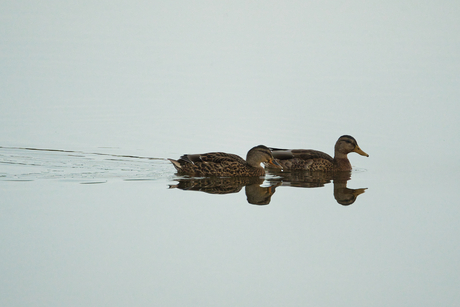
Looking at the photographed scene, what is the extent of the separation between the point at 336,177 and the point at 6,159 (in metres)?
5.99

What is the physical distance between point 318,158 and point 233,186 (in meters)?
2.69

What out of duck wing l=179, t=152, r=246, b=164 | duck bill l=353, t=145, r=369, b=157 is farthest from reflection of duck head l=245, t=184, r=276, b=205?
duck bill l=353, t=145, r=369, b=157

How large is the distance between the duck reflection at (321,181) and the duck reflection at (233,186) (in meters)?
0.38

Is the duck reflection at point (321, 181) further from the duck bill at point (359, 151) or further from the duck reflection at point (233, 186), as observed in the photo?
the duck bill at point (359, 151)

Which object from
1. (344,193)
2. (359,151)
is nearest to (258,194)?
(344,193)

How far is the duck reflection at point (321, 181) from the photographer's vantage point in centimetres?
952

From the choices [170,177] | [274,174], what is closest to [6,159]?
[170,177]

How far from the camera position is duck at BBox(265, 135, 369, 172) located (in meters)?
12.1

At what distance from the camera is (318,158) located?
12.2m

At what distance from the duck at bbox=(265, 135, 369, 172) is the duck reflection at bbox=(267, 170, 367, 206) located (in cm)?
21

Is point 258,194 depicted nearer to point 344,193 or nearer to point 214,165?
point 344,193

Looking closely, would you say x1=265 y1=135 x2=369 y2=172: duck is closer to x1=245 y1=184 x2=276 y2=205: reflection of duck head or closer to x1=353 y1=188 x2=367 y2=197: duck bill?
x1=245 y1=184 x2=276 y2=205: reflection of duck head

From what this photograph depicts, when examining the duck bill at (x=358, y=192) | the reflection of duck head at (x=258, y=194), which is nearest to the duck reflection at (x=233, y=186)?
the reflection of duck head at (x=258, y=194)

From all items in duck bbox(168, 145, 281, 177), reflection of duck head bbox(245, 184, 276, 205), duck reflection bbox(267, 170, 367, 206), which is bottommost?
reflection of duck head bbox(245, 184, 276, 205)
